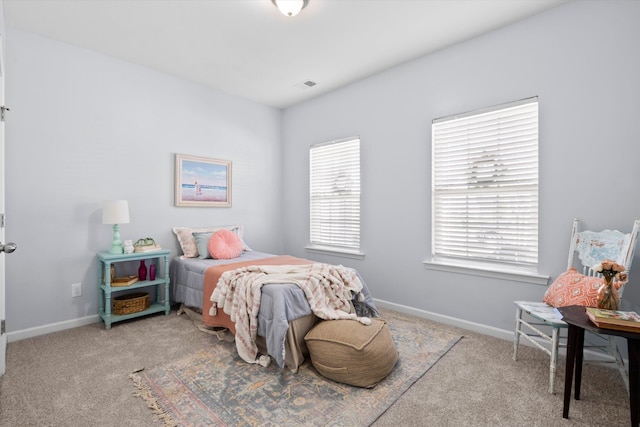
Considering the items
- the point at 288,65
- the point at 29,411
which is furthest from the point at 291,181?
the point at 29,411

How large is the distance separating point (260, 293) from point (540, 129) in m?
2.62

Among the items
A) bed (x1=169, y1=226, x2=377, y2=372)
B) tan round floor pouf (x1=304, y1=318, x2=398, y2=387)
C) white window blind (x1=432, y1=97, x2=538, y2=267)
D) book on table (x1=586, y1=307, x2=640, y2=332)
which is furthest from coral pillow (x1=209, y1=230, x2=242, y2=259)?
book on table (x1=586, y1=307, x2=640, y2=332)

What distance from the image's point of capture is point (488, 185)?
284cm

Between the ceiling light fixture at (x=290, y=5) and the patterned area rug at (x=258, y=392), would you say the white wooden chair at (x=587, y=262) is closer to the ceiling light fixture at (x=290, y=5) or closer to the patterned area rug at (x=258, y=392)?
the patterned area rug at (x=258, y=392)

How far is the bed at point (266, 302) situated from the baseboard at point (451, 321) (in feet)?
2.33

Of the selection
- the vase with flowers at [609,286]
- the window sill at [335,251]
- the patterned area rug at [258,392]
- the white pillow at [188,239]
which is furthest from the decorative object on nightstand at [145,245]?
the vase with flowers at [609,286]

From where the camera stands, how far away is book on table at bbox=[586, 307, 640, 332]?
154cm

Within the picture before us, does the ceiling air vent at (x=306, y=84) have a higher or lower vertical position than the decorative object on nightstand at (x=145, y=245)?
higher

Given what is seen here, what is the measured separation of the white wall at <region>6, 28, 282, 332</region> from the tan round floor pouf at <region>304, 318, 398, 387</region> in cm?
245

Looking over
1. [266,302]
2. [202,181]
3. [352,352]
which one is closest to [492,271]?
[352,352]

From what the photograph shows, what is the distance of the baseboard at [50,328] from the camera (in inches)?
107

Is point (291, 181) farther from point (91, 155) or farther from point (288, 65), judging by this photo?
point (91, 155)

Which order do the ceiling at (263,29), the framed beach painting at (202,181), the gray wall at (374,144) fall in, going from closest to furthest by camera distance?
1. the gray wall at (374,144)
2. the ceiling at (263,29)
3. the framed beach painting at (202,181)

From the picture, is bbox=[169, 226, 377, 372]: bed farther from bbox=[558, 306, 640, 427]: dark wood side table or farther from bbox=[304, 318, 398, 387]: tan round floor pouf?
bbox=[558, 306, 640, 427]: dark wood side table
